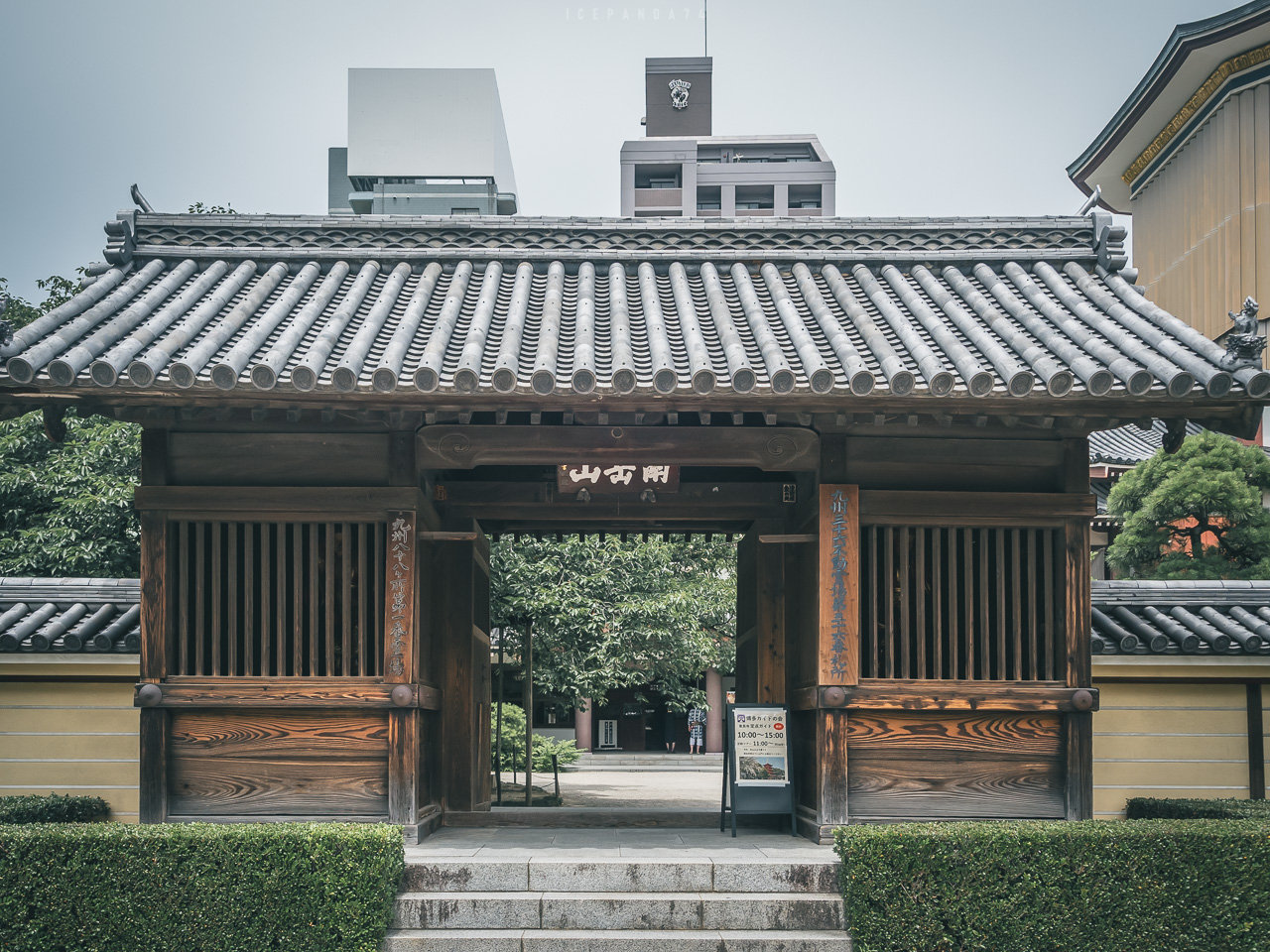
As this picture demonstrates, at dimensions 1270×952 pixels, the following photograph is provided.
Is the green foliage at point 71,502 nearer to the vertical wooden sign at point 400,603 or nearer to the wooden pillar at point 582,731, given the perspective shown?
the vertical wooden sign at point 400,603

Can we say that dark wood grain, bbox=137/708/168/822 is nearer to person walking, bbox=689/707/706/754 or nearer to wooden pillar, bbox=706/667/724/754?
person walking, bbox=689/707/706/754

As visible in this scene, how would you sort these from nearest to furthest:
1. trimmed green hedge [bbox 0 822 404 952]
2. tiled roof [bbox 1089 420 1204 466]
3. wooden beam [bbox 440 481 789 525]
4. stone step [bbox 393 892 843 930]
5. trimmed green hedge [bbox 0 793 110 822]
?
trimmed green hedge [bbox 0 822 404 952]
stone step [bbox 393 892 843 930]
trimmed green hedge [bbox 0 793 110 822]
wooden beam [bbox 440 481 789 525]
tiled roof [bbox 1089 420 1204 466]

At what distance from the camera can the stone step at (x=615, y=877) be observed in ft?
27.4

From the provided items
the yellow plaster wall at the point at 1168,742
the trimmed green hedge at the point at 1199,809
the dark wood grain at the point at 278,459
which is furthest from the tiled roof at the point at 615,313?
the yellow plaster wall at the point at 1168,742

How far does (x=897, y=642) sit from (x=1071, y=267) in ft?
13.6

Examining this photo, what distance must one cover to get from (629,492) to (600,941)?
3.82 meters

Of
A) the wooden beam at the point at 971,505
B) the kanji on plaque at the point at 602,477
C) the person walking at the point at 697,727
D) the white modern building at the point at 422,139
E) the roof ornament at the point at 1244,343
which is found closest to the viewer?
the roof ornament at the point at 1244,343

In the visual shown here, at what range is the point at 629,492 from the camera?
33.0 ft

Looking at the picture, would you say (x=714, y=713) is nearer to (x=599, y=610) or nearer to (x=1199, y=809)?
(x=599, y=610)

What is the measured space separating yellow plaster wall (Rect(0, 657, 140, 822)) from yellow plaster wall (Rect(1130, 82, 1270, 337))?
22.2 m

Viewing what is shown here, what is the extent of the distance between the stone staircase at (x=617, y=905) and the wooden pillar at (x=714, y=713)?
3664 centimetres

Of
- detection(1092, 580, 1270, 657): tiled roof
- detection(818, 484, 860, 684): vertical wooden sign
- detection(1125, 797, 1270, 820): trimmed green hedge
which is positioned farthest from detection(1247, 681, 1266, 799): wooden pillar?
detection(818, 484, 860, 684): vertical wooden sign

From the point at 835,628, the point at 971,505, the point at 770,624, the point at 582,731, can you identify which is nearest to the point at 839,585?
the point at 835,628

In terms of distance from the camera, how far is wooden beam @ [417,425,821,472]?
31.4 feet
